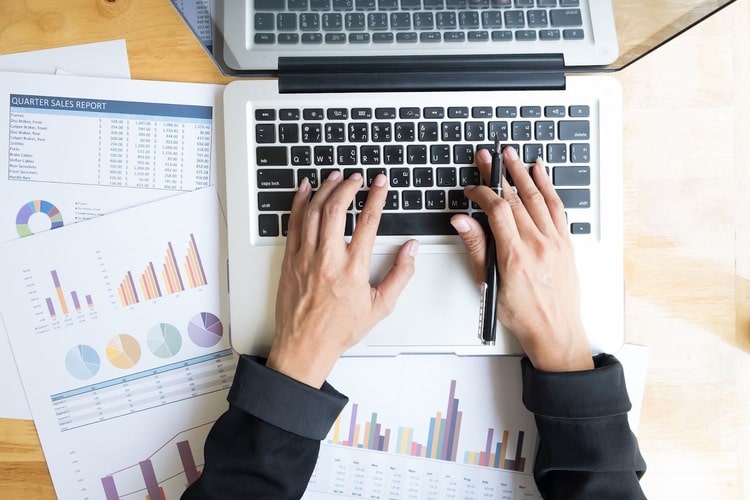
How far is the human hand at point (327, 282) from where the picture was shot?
2.23ft

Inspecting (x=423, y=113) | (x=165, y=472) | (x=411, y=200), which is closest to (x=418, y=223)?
(x=411, y=200)

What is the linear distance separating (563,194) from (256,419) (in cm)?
43

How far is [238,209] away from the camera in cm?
70

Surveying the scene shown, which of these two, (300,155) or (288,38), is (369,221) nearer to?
(300,155)

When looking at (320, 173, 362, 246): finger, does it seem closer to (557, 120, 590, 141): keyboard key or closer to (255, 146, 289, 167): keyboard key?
(255, 146, 289, 167): keyboard key

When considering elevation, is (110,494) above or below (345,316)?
below

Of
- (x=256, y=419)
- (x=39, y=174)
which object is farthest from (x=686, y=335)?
(x=39, y=174)

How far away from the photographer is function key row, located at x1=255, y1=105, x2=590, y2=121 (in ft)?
2.27

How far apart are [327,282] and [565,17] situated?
40 cm

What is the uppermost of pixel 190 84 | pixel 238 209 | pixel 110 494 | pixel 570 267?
pixel 190 84

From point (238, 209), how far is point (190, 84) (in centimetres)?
19

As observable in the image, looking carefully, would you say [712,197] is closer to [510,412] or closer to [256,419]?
[510,412]

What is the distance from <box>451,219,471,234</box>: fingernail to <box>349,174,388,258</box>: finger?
8cm

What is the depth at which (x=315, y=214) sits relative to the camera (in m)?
0.68
